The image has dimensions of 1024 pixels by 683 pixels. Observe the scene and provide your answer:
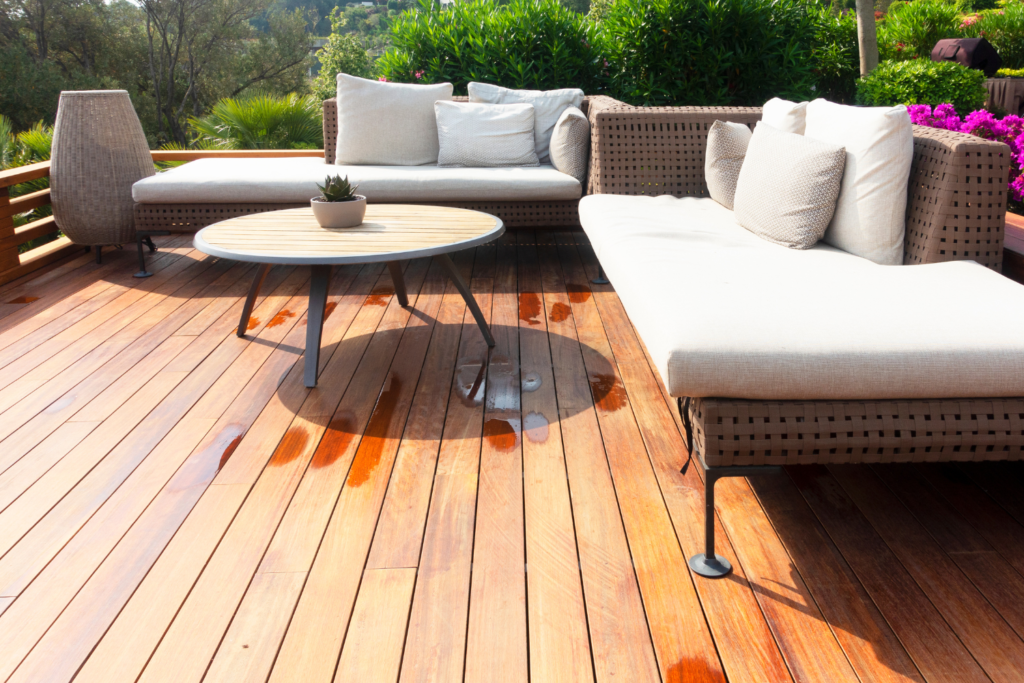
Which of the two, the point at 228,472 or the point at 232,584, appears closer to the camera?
the point at 232,584

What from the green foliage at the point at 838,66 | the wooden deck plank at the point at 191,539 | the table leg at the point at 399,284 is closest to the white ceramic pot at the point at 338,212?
the table leg at the point at 399,284

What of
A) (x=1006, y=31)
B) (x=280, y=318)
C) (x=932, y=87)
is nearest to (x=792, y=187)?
(x=280, y=318)

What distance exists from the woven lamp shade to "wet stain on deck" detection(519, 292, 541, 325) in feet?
7.31

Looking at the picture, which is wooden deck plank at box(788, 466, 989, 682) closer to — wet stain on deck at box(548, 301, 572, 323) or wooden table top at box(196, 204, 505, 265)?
wooden table top at box(196, 204, 505, 265)

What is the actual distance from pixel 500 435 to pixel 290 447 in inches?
23.3

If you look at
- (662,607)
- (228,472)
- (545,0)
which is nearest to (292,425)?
(228,472)

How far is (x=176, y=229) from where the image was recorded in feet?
13.0

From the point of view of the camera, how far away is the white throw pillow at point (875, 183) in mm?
2266

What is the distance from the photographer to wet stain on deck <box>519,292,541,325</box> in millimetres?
3265

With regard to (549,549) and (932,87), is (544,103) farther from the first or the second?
(549,549)

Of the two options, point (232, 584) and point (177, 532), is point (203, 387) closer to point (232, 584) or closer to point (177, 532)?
point (177, 532)

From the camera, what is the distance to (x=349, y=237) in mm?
2670

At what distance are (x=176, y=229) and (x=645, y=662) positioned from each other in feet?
11.3

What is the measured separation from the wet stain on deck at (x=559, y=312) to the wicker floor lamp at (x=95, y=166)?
2405 millimetres
